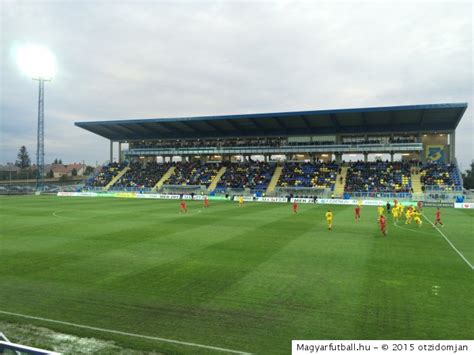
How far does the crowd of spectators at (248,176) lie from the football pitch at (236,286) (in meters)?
40.2

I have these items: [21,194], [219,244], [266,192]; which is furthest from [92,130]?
[219,244]

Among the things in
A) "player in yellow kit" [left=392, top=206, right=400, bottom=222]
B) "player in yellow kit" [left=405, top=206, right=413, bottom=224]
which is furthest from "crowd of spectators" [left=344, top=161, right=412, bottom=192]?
"player in yellow kit" [left=405, top=206, right=413, bottom=224]

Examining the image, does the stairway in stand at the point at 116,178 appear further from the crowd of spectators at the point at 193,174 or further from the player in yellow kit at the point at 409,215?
the player in yellow kit at the point at 409,215

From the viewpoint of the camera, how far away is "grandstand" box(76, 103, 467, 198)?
187 ft

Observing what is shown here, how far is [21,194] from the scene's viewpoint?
6956cm

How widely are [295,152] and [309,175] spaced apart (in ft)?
22.5

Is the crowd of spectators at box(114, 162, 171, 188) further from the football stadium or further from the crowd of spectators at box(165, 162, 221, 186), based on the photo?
the football stadium

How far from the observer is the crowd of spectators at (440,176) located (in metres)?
52.6

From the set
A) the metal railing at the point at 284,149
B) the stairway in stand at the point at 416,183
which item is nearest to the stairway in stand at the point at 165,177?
the metal railing at the point at 284,149

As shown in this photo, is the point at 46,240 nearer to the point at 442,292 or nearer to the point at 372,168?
the point at 442,292

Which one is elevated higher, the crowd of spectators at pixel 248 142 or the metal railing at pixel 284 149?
the crowd of spectators at pixel 248 142

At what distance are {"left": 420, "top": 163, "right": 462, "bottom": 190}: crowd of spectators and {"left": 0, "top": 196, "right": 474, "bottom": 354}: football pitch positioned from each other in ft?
109

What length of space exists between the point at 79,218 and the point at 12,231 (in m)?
6.93

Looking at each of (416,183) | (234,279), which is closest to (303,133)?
(416,183)
